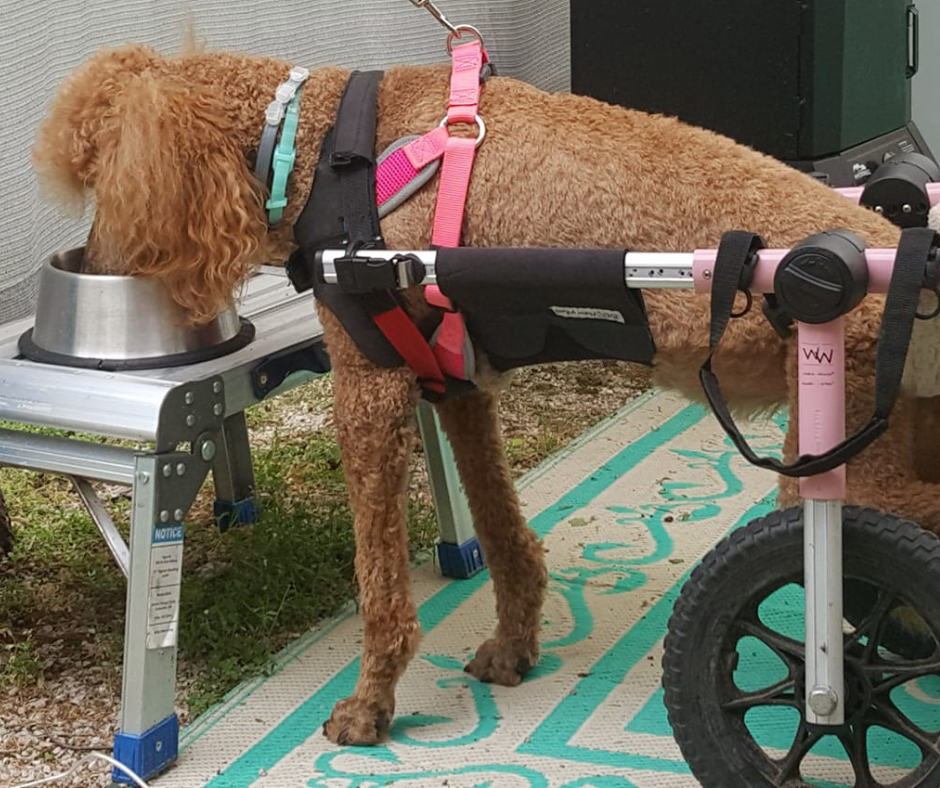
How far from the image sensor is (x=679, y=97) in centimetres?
392

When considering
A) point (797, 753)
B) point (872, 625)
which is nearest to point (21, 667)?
point (797, 753)

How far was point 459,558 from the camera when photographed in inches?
115

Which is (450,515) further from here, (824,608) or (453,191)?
(824,608)

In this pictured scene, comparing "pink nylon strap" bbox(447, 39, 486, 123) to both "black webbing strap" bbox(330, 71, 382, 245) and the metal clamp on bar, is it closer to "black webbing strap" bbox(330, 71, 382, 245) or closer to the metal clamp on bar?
"black webbing strap" bbox(330, 71, 382, 245)

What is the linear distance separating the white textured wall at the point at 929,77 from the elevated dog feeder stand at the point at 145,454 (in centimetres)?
402

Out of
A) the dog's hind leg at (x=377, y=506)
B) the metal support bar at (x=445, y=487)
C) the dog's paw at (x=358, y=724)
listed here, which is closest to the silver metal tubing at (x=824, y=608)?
the dog's hind leg at (x=377, y=506)

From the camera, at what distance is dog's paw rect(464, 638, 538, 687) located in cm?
245

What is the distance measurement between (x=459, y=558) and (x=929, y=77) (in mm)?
3635

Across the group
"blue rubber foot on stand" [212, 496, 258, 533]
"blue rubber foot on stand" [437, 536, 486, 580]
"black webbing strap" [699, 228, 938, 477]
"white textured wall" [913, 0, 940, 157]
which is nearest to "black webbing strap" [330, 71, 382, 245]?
"black webbing strap" [699, 228, 938, 477]

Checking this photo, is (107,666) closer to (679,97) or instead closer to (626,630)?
(626,630)

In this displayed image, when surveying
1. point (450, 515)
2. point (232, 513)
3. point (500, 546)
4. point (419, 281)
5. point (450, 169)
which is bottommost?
point (232, 513)

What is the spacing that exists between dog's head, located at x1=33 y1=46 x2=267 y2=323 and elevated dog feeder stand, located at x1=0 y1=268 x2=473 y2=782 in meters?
0.16

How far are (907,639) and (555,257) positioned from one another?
0.77 metres

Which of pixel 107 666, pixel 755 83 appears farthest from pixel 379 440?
pixel 755 83
